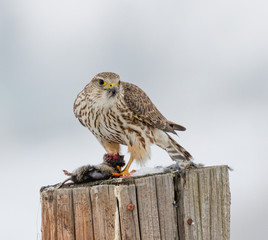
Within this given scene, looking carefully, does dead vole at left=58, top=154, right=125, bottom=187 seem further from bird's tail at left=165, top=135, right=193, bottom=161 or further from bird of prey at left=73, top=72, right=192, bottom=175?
bird's tail at left=165, top=135, right=193, bottom=161

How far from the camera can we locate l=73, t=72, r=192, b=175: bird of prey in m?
5.05

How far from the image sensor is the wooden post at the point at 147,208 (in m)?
2.54

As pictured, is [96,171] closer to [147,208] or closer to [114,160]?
[114,160]

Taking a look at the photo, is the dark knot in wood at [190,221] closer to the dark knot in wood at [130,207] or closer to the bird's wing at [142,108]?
the dark knot in wood at [130,207]

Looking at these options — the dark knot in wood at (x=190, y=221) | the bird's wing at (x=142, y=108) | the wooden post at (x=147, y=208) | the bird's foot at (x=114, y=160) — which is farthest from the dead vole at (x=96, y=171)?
the bird's wing at (x=142, y=108)

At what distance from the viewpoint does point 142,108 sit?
542cm

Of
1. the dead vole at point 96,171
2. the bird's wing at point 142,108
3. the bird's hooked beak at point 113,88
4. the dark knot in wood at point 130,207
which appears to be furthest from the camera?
the bird's wing at point 142,108

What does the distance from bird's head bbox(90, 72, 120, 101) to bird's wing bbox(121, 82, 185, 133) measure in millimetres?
283

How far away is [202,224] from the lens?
8.68 feet

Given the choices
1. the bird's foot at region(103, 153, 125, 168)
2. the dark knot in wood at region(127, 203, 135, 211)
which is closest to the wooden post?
the dark knot in wood at region(127, 203, 135, 211)

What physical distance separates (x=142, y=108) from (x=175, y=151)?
2.96ft

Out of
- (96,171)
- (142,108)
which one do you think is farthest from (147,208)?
(142,108)

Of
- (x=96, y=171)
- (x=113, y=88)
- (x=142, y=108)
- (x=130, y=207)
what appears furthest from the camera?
(x=142, y=108)

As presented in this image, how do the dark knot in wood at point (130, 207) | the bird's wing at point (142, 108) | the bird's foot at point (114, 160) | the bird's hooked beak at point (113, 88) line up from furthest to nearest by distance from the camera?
the bird's wing at point (142, 108) → the bird's hooked beak at point (113, 88) → the bird's foot at point (114, 160) → the dark knot in wood at point (130, 207)
